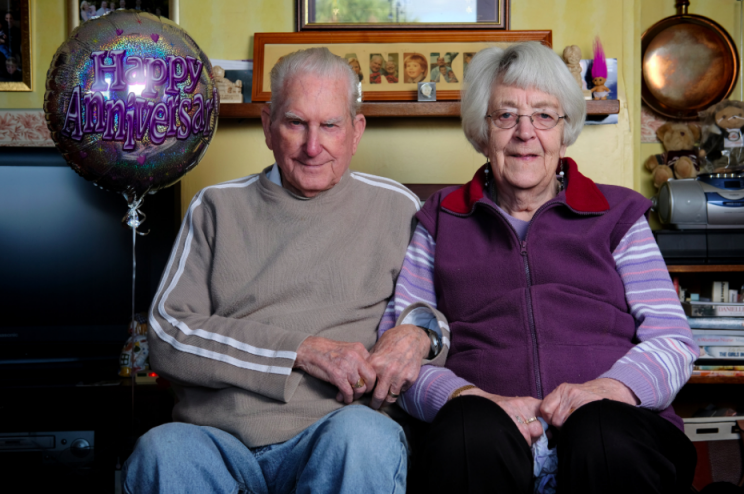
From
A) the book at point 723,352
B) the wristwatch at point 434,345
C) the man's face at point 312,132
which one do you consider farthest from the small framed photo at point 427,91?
the book at point 723,352

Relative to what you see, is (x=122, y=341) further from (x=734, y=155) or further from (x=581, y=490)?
(x=734, y=155)

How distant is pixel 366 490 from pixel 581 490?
0.34 meters

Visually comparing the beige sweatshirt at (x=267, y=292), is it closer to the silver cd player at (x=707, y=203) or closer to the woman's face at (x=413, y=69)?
the woman's face at (x=413, y=69)

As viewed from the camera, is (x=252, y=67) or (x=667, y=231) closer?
(x=667, y=231)

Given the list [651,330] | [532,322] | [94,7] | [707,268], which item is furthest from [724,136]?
[94,7]

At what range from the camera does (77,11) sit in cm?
215

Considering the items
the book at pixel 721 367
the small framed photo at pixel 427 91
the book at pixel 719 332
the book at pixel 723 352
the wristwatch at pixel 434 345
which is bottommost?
the book at pixel 721 367

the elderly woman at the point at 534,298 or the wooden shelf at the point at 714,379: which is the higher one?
the elderly woman at the point at 534,298

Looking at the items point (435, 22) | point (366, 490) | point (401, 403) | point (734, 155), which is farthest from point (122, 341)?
point (734, 155)

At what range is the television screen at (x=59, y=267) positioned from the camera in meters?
→ 1.95

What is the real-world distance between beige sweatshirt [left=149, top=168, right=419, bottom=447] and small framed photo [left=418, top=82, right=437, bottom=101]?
56 cm

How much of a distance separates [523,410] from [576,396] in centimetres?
10

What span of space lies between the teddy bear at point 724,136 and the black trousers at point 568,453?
1.56 m

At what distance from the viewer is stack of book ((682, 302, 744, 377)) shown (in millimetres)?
1860
